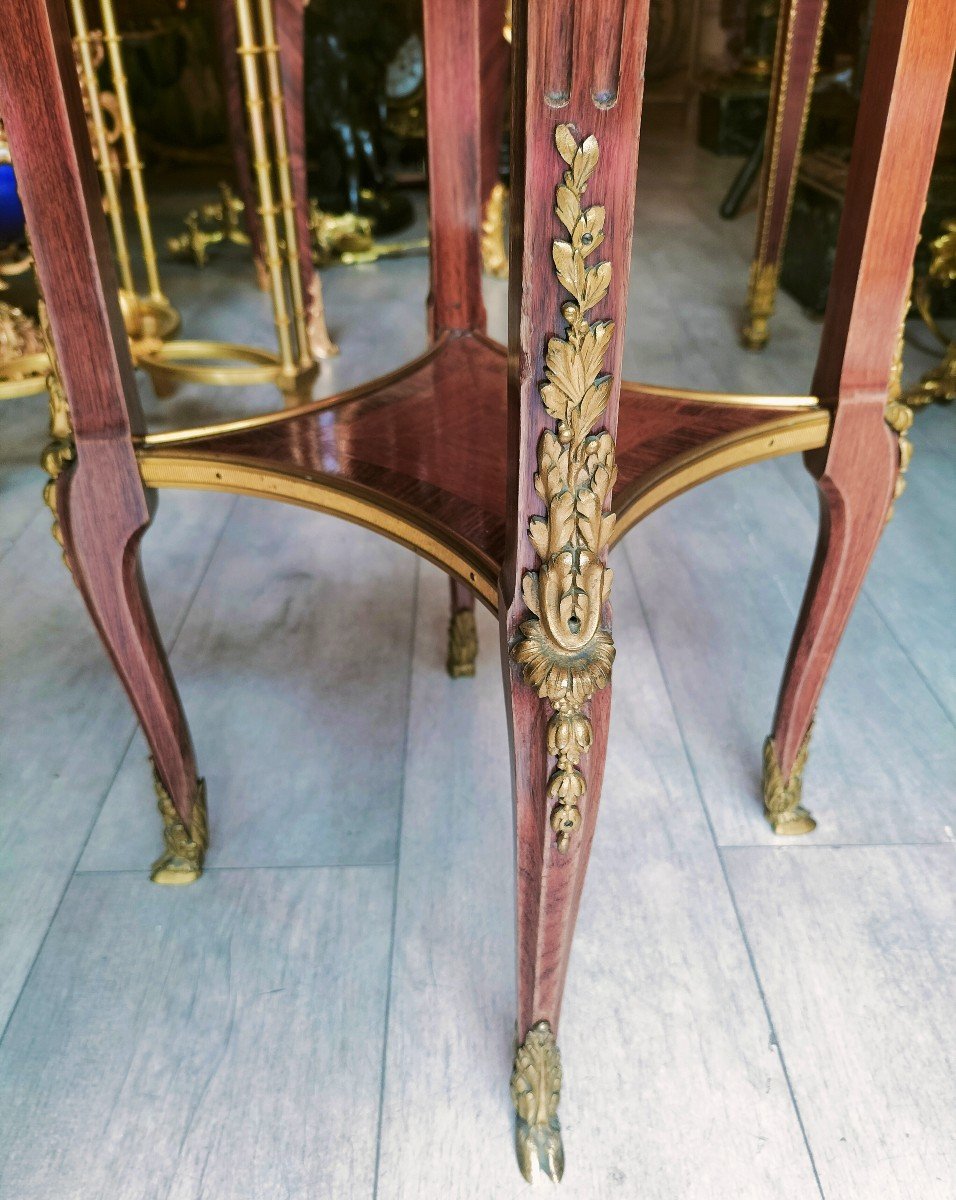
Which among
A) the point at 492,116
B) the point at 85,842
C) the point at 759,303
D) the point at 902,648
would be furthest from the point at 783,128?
the point at 85,842

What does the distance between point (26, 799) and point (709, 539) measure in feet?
2.52

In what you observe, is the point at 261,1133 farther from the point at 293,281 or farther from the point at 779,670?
the point at 293,281

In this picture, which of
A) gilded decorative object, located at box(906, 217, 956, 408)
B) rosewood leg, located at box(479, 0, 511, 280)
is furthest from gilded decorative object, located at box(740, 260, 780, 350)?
rosewood leg, located at box(479, 0, 511, 280)

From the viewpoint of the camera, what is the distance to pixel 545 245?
0.39 m

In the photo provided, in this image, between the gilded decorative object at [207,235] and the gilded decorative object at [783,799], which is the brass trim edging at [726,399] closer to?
the gilded decorative object at [783,799]

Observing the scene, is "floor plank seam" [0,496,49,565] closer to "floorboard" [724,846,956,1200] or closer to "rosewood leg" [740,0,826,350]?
"floorboard" [724,846,956,1200]

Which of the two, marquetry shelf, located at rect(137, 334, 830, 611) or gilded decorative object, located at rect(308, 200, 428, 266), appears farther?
gilded decorative object, located at rect(308, 200, 428, 266)

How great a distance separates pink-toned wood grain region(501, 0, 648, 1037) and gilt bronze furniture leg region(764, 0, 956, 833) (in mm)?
237

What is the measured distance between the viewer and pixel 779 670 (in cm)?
97

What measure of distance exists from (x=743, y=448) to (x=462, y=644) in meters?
0.39

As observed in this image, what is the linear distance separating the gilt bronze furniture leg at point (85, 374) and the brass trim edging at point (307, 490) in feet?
0.06

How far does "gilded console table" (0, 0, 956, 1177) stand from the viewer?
39 centimetres

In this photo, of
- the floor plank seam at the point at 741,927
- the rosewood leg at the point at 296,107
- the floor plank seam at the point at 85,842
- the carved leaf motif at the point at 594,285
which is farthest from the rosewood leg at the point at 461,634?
the rosewood leg at the point at 296,107

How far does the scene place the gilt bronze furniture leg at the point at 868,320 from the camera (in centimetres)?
53
